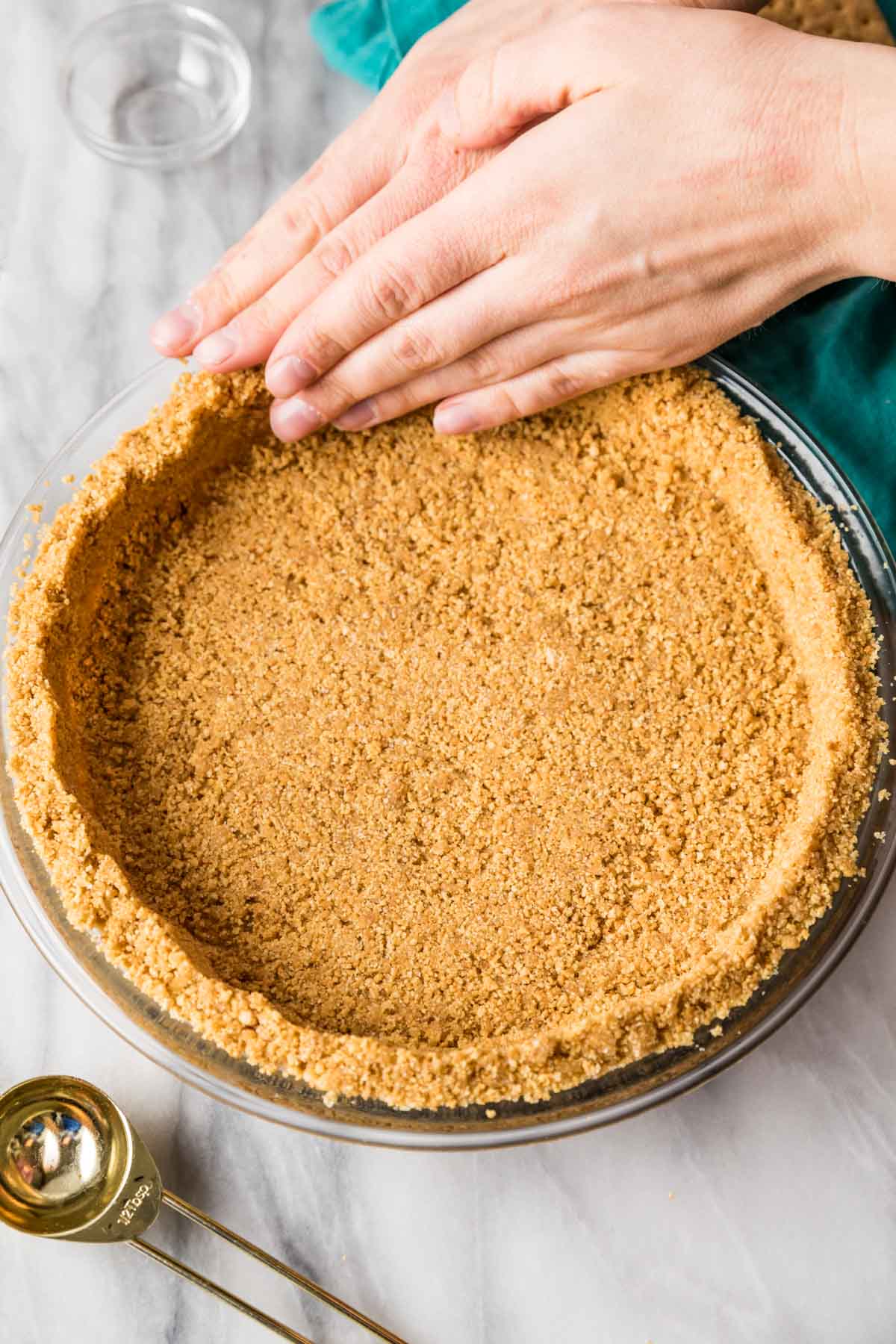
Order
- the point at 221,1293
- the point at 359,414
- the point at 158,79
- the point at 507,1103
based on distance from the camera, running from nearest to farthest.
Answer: the point at 507,1103
the point at 221,1293
the point at 359,414
the point at 158,79

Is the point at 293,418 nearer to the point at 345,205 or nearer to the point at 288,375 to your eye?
the point at 288,375

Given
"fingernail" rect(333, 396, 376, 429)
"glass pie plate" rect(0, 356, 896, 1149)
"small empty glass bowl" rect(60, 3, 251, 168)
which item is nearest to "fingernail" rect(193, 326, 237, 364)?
"fingernail" rect(333, 396, 376, 429)

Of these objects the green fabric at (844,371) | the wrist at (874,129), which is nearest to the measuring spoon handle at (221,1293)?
the green fabric at (844,371)

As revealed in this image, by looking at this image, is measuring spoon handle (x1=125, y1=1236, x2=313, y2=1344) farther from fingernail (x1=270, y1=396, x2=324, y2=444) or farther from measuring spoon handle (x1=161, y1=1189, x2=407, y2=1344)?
fingernail (x1=270, y1=396, x2=324, y2=444)

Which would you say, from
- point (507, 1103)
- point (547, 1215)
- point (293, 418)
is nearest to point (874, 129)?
point (293, 418)

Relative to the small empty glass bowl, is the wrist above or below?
below

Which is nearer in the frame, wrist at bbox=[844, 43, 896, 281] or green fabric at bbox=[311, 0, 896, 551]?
wrist at bbox=[844, 43, 896, 281]

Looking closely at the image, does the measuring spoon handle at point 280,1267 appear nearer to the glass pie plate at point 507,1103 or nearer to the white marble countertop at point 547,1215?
the white marble countertop at point 547,1215
